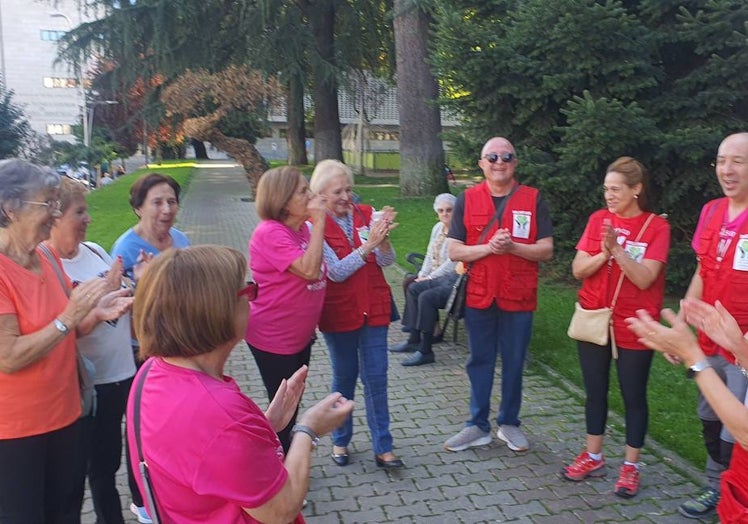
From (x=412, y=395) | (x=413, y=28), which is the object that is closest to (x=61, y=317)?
(x=412, y=395)

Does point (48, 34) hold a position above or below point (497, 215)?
above

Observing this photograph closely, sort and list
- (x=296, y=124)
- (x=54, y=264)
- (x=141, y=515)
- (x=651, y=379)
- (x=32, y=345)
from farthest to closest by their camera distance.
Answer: (x=296, y=124), (x=651, y=379), (x=141, y=515), (x=54, y=264), (x=32, y=345)

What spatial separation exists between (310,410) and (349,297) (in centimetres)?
196

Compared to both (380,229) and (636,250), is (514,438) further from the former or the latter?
(380,229)

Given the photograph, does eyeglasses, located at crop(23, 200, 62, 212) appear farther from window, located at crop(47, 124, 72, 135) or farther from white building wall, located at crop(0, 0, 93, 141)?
window, located at crop(47, 124, 72, 135)

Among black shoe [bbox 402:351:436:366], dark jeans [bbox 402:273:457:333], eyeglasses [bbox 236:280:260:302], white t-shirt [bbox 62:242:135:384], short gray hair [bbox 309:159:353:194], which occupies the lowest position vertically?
black shoe [bbox 402:351:436:366]

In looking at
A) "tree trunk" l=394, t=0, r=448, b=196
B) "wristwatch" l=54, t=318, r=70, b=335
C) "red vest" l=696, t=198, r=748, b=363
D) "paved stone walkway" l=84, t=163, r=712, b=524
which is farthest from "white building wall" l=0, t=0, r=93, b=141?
"red vest" l=696, t=198, r=748, b=363

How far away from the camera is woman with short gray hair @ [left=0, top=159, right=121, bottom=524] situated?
240 cm

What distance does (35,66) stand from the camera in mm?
72375

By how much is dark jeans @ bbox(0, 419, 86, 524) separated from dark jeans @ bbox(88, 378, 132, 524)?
0.36 metres

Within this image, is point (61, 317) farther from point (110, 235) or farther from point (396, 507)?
point (110, 235)

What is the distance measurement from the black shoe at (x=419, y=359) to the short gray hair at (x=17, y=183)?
14.8 ft

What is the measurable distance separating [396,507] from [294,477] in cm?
229

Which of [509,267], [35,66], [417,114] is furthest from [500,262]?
[35,66]
